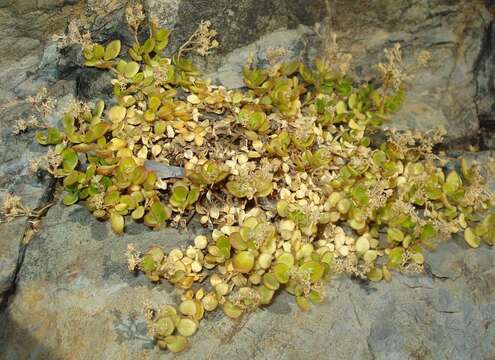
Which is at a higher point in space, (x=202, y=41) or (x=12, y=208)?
(x=202, y=41)

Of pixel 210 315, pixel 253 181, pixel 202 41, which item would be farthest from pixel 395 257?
pixel 202 41

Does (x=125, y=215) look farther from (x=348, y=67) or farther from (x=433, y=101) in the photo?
(x=433, y=101)

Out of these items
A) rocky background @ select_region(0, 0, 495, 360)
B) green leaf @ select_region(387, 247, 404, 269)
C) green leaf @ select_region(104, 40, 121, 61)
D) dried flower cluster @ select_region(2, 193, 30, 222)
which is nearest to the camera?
rocky background @ select_region(0, 0, 495, 360)

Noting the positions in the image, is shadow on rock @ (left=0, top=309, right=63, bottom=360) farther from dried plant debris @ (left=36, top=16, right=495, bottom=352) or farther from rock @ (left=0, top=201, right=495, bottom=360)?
A: dried plant debris @ (left=36, top=16, right=495, bottom=352)

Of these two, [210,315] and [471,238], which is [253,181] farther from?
[471,238]

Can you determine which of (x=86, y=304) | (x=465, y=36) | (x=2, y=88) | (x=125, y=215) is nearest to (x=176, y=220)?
(x=125, y=215)

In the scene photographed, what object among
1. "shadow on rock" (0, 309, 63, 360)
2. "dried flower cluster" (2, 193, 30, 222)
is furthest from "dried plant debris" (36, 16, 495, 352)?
"shadow on rock" (0, 309, 63, 360)

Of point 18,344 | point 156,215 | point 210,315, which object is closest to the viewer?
point 18,344

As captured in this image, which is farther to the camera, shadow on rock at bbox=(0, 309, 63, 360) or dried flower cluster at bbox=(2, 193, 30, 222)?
dried flower cluster at bbox=(2, 193, 30, 222)
